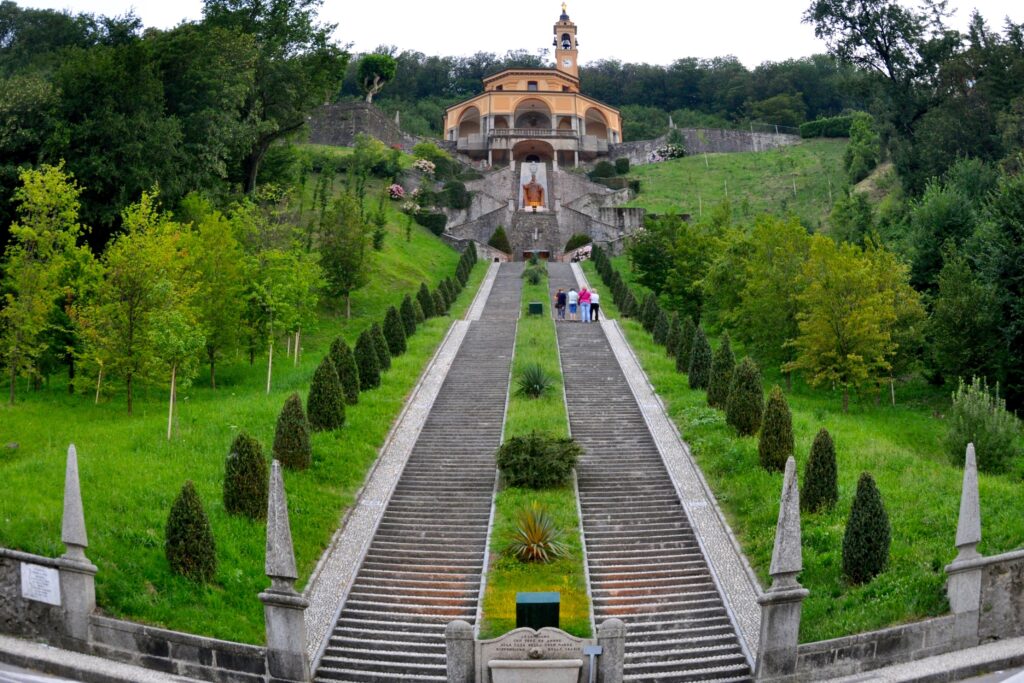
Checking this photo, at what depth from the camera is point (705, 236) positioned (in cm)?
4344

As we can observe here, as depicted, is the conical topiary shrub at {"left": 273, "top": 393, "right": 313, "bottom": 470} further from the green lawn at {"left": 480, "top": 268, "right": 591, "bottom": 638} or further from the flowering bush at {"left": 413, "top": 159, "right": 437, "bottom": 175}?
the flowering bush at {"left": 413, "top": 159, "right": 437, "bottom": 175}

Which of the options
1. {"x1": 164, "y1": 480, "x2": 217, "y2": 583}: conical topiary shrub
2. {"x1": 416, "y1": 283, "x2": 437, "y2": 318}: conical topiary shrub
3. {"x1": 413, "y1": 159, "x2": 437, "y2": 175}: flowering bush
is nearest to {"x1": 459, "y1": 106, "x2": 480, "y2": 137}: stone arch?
{"x1": 413, "y1": 159, "x2": 437, "y2": 175}: flowering bush

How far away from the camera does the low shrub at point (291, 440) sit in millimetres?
23141

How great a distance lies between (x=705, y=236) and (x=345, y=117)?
150 ft

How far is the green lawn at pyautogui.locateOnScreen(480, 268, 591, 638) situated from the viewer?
1838cm

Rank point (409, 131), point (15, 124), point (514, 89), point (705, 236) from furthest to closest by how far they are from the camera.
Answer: point (409, 131) < point (514, 89) < point (705, 236) < point (15, 124)

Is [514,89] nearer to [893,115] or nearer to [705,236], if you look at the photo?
[893,115]

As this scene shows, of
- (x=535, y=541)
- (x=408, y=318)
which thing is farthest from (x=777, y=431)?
(x=408, y=318)

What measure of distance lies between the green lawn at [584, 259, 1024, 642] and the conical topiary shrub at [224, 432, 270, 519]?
8.76m

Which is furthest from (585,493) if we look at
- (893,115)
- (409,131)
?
(409,131)

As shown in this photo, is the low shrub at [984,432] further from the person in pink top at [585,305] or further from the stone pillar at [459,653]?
the person in pink top at [585,305]

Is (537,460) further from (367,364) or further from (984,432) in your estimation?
(984,432)

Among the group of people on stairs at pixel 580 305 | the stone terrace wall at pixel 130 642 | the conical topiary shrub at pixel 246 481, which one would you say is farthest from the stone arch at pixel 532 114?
the stone terrace wall at pixel 130 642

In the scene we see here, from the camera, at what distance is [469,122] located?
94500mm
